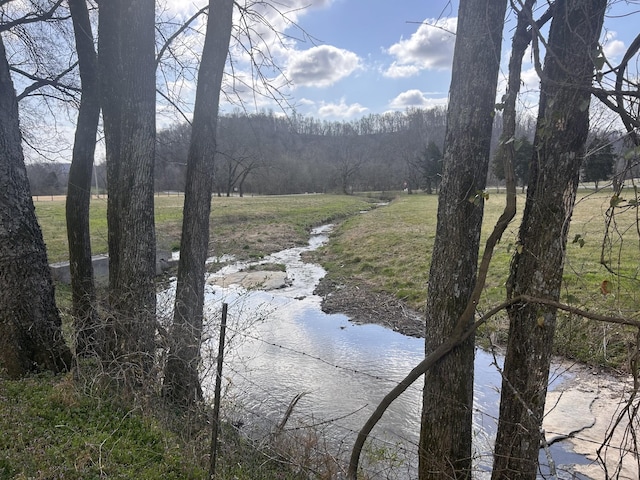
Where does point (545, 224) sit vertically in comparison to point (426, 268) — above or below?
above

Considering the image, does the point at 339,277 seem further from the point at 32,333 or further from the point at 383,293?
the point at 32,333

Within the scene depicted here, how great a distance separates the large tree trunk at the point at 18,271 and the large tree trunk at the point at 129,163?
90 cm

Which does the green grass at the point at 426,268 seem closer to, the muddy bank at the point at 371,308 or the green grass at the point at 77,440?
the muddy bank at the point at 371,308

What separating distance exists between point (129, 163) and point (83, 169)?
218 cm

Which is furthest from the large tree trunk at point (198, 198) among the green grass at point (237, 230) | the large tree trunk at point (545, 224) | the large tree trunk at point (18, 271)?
the green grass at point (237, 230)

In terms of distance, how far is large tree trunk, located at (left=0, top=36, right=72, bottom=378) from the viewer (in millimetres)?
4379

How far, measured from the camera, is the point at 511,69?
8.04 ft

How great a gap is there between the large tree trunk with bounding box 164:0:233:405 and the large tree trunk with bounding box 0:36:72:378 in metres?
1.52

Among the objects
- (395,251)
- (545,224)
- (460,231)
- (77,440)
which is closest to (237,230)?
(395,251)

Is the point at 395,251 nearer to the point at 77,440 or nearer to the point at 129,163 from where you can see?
the point at 129,163

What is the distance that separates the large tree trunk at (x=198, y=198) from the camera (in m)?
4.37

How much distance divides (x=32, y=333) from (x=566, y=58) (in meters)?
5.49

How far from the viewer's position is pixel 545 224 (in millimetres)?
2455

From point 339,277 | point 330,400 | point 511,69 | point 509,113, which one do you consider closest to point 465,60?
point 511,69
